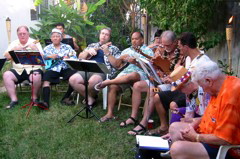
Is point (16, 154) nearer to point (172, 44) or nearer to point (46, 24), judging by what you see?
point (172, 44)

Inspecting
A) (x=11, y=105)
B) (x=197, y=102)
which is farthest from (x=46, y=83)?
(x=197, y=102)

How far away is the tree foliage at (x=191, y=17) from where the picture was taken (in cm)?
548

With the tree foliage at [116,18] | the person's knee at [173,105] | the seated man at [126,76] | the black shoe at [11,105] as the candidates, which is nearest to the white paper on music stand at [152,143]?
the person's knee at [173,105]

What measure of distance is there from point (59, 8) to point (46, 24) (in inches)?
25.0

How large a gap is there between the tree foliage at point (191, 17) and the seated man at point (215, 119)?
2971mm

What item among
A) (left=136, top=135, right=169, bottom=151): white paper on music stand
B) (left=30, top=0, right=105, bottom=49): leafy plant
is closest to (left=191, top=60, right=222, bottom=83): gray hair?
(left=136, top=135, right=169, bottom=151): white paper on music stand

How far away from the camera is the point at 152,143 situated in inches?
136

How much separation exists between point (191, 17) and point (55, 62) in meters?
2.91

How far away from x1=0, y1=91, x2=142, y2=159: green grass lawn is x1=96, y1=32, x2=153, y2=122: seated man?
35cm

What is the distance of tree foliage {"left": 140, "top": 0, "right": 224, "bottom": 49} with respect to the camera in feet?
18.0

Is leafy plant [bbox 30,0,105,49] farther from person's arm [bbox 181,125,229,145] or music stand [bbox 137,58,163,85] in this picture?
person's arm [bbox 181,125,229,145]

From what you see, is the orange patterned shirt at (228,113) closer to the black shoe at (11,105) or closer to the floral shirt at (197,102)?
the floral shirt at (197,102)

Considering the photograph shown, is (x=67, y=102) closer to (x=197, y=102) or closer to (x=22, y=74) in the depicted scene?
(x=22, y=74)

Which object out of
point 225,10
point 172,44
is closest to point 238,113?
point 172,44
